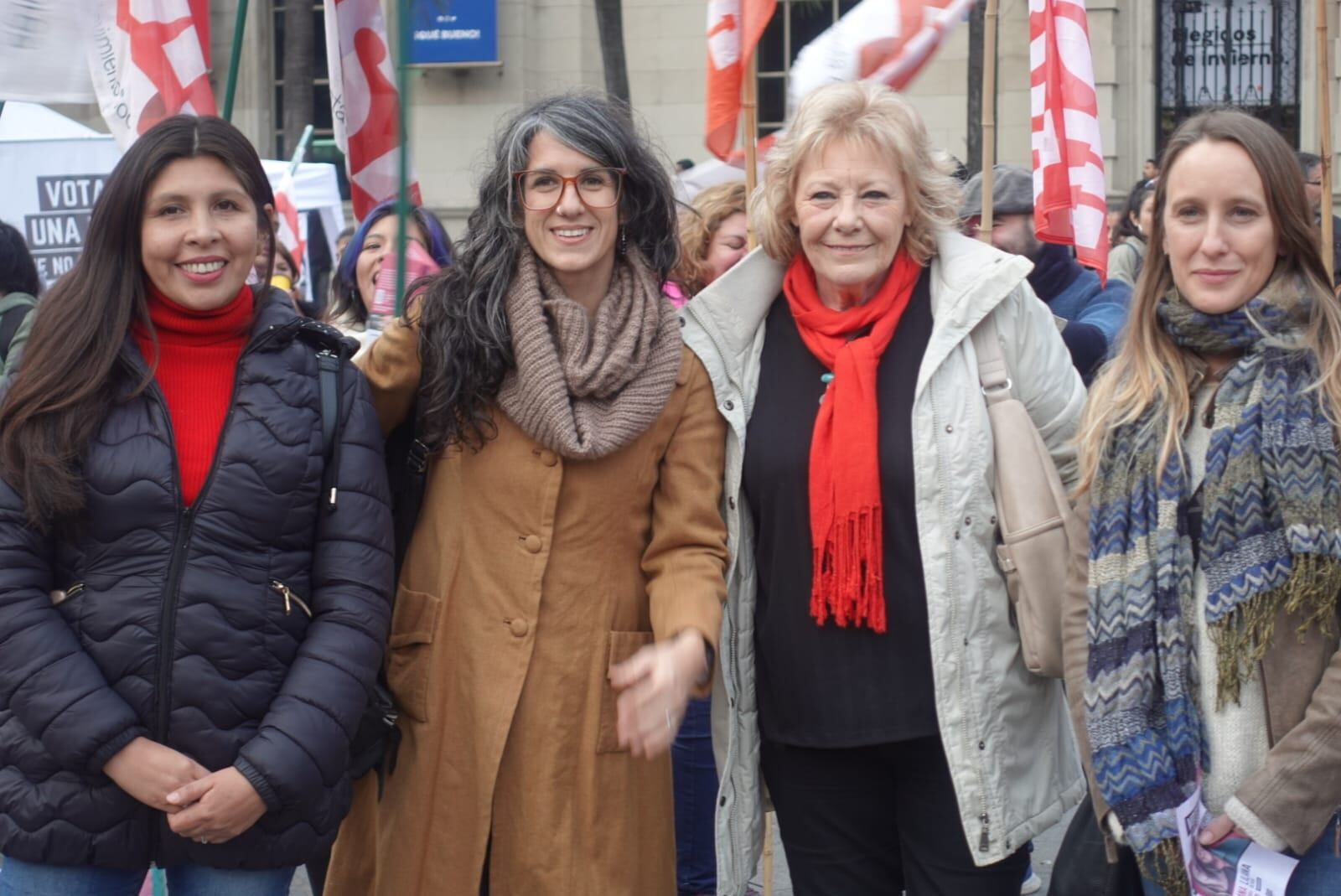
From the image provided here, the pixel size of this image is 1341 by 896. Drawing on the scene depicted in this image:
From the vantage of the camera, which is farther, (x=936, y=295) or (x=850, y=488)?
(x=936, y=295)

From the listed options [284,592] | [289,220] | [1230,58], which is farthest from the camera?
[1230,58]

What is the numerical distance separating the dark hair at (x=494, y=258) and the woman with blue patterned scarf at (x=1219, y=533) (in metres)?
0.98

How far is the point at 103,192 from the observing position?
9.61 ft

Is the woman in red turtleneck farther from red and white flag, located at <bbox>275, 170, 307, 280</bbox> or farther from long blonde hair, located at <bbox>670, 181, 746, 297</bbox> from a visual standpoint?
red and white flag, located at <bbox>275, 170, 307, 280</bbox>

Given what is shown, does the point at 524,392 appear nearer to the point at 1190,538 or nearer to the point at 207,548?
the point at 207,548

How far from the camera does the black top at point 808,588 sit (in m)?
3.12

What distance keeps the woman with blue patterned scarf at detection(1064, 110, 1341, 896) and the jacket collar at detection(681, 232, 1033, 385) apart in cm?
31

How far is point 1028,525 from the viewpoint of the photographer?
10.0 feet

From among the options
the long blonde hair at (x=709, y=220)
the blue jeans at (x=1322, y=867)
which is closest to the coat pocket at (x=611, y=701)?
the blue jeans at (x=1322, y=867)

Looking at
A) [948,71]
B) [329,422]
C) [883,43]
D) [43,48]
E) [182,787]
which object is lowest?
[182,787]

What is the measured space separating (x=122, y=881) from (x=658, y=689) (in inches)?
37.7

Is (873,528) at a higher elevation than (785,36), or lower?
lower

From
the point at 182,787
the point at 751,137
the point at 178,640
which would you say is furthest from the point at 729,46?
the point at 182,787

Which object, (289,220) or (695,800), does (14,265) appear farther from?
(695,800)
